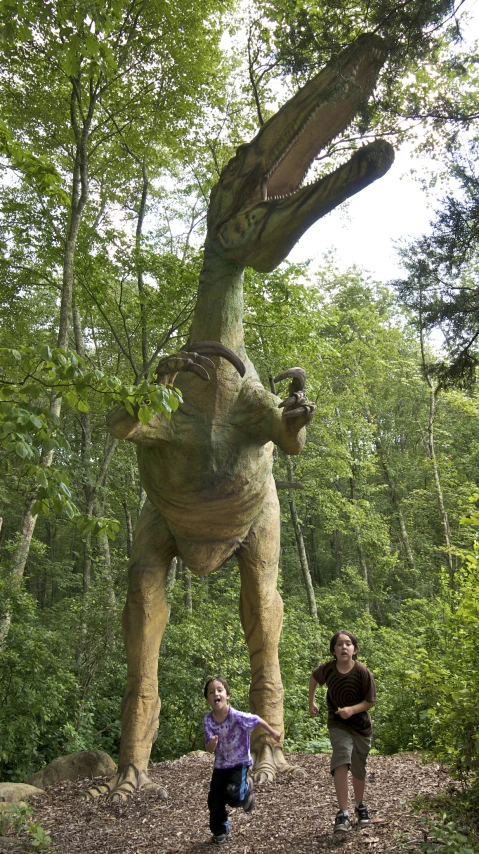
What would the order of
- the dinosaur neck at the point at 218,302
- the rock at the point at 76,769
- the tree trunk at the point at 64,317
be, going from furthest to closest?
the tree trunk at the point at 64,317
the rock at the point at 76,769
the dinosaur neck at the point at 218,302

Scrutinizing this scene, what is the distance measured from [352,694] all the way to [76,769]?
3677 mm

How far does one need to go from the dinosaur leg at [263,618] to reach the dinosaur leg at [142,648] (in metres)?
0.63

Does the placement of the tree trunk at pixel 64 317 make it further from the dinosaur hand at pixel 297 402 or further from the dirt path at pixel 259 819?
the dinosaur hand at pixel 297 402

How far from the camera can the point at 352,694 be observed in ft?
11.7

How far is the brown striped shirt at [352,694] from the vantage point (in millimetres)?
3568

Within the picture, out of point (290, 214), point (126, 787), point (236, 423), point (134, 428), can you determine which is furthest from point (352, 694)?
point (290, 214)

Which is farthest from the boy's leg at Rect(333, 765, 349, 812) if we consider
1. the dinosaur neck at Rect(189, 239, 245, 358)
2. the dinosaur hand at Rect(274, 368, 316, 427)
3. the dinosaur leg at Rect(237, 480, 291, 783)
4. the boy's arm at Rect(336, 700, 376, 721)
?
the dinosaur neck at Rect(189, 239, 245, 358)

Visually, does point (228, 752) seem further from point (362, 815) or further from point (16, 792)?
point (16, 792)

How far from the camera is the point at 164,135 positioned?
12.2 metres

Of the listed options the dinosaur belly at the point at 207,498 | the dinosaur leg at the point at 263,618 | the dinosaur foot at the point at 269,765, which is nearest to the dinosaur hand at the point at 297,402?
the dinosaur belly at the point at 207,498

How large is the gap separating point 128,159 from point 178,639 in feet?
30.3

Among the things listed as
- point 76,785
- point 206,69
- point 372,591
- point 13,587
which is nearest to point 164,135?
point 206,69

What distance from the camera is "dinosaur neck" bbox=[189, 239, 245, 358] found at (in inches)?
184

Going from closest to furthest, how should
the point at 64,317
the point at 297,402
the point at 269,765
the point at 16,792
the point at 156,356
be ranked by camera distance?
the point at 297,402 → the point at 269,765 → the point at 16,792 → the point at 64,317 → the point at 156,356
